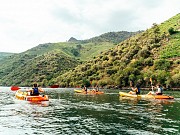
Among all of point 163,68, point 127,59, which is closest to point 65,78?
point 127,59

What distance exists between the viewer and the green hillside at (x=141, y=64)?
108 m

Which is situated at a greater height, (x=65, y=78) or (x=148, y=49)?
(x=148, y=49)

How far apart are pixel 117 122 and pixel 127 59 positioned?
105 metres

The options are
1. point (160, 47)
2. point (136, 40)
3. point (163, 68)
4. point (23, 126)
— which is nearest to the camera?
point (23, 126)

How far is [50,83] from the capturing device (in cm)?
16962

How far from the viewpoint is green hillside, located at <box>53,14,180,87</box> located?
108 metres

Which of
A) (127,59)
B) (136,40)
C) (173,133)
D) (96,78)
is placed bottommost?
(173,133)

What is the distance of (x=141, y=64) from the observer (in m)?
122

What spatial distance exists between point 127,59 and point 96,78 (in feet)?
55.5

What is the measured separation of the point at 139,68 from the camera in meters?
119

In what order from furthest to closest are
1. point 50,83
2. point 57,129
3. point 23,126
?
point 50,83 → point 23,126 → point 57,129

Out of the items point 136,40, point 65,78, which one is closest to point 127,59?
point 136,40

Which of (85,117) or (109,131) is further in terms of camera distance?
(85,117)

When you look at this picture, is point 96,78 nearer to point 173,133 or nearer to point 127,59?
point 127,59
